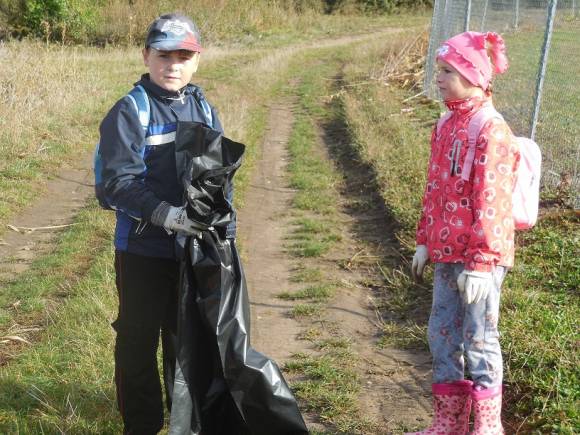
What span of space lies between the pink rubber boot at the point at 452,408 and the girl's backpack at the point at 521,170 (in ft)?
2.77

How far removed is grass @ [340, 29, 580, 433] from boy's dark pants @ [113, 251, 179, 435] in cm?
182

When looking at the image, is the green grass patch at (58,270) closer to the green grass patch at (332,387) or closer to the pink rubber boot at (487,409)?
the green grass patch at (332,387)

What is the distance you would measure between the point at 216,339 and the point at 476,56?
5.64 ft

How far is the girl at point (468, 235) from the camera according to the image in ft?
11.1

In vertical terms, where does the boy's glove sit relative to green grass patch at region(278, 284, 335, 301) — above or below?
above

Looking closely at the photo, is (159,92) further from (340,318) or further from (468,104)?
(340,318)

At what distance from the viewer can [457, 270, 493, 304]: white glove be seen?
11.1 ft

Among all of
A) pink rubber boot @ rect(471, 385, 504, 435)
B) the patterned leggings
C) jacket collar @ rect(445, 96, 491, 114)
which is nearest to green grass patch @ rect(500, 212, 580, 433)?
pink rubber boot @ rect(471, 385, 504, 435)

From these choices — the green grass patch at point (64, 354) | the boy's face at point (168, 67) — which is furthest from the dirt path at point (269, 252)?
the boy's face at point (168, 67)

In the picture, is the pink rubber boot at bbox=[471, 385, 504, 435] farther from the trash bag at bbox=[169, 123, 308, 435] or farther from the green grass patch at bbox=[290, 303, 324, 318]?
the green grass patch at bbox=[290, 303, 324, 318]

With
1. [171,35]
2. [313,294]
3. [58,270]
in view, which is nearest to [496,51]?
[171,35]

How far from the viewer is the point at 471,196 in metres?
3.50

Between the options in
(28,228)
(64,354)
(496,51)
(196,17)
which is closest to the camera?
(496,51)

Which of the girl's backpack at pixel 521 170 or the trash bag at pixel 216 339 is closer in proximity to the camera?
the trash bag at pixel 216 339
